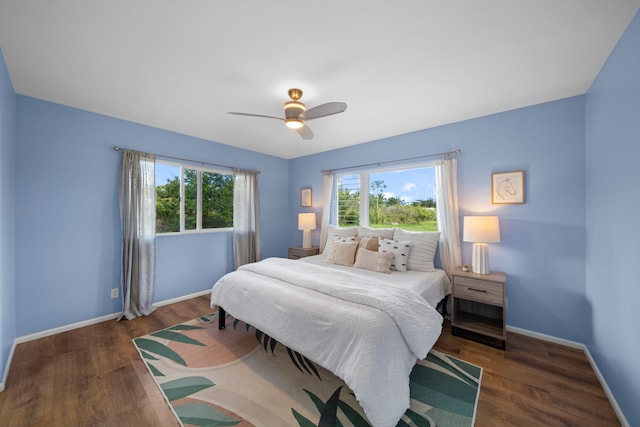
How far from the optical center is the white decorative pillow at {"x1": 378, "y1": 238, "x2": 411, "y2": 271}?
309cm

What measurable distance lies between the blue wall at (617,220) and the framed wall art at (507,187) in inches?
21.3

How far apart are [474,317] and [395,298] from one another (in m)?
1.63

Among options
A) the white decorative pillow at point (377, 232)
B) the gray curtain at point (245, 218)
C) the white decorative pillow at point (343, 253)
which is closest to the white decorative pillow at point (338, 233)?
the white decorative pillow at point (377, 232)

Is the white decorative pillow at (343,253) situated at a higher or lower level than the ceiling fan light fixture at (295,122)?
lower

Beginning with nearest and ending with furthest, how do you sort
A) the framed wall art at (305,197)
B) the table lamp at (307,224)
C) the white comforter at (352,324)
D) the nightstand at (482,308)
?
1. the white comforter at (352,324)
2. the nightstand at (482,308)
3. the table lamp at (307,224)
4. the framed wall art at (305,197)

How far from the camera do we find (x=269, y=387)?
76.2 inches

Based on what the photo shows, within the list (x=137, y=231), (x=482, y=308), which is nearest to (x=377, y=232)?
(x=482, y=308)

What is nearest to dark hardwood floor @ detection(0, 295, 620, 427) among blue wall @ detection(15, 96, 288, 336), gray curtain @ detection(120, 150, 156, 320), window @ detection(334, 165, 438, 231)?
blue wall @ detection(15, 96, 288, 336)

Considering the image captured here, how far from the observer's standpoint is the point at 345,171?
447cm

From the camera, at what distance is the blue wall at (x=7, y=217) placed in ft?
6.54

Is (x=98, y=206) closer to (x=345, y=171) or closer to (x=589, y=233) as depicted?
(x=345, y=171)

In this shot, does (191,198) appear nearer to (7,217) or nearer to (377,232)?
(7,217)

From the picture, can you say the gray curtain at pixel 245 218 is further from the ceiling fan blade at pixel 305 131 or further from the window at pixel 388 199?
the ceiling fan blade at pixel 305 131

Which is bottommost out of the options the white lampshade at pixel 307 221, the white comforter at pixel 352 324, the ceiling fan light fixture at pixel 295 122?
the white comforter at pixel 352 324
